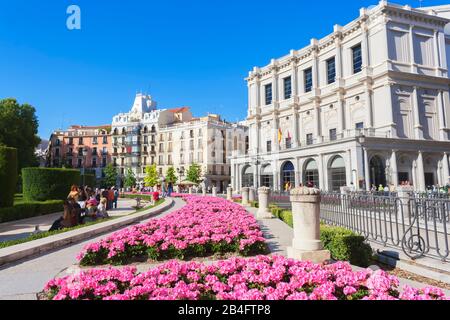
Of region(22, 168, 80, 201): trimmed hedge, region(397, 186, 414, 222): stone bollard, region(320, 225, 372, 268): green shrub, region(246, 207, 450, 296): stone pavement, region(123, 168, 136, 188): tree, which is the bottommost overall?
region(246, 207, 450, 296): stone pavement

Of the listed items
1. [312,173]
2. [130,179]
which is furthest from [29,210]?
[130,179]

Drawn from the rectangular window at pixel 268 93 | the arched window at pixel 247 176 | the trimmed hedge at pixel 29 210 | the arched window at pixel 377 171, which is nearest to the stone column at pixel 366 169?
the arched window at pixel 377 171

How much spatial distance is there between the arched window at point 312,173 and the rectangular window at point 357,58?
41.0ft

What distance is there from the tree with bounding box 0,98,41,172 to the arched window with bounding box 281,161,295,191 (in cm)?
3636

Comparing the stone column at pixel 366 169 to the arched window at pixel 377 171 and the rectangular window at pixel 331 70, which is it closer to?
the arched window at pixel 377 171

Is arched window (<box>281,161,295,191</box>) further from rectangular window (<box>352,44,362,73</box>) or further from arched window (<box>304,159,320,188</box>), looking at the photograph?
rectangular window (<box>352,44,362,73</box>)

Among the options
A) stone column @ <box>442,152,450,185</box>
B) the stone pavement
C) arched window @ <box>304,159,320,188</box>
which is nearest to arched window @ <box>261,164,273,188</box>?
arched window @ <box>304,159,320,188</box>

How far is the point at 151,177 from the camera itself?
6831 centimetres

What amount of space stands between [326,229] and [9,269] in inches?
282

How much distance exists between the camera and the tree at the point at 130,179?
71.6m

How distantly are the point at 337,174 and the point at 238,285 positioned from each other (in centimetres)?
3162

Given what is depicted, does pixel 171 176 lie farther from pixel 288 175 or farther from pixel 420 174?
pixel 420 174

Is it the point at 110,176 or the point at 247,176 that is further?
the point at 110,176

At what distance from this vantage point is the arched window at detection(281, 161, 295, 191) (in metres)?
39.6
